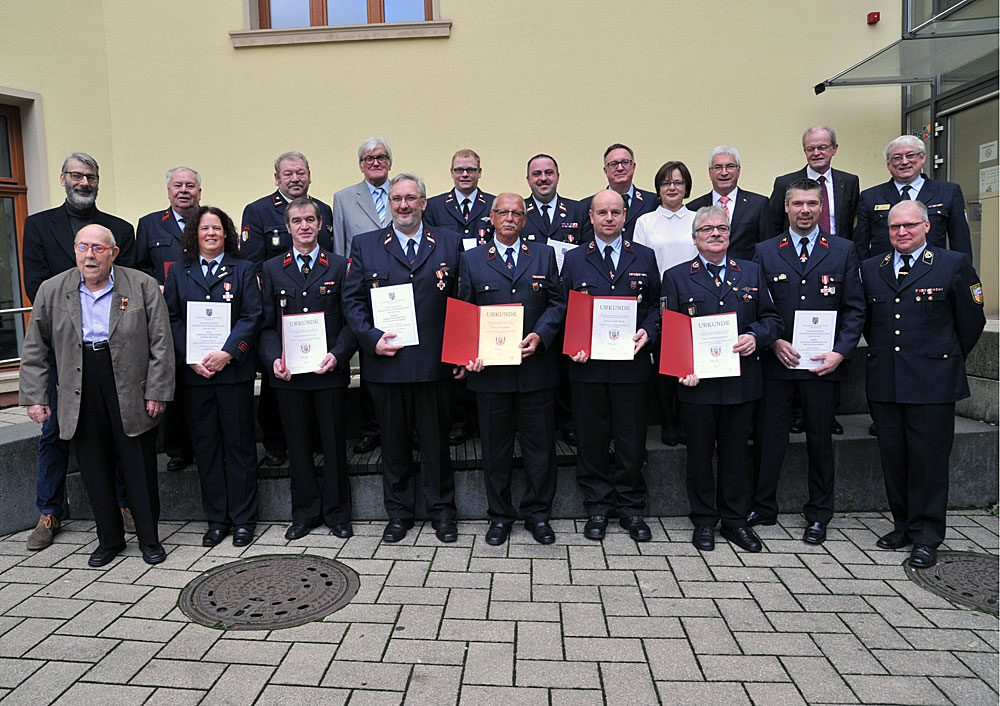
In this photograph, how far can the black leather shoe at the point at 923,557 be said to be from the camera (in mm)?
4074

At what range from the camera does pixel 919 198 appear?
4.80 m

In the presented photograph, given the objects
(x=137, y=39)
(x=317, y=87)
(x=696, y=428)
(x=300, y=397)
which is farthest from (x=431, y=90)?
(x=696, y=428)

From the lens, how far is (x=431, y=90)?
24.7 ft

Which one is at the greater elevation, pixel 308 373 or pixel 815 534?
pixel 308 373

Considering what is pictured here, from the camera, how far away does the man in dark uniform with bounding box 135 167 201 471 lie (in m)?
4.98

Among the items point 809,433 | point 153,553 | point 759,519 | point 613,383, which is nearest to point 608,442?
point 613,383

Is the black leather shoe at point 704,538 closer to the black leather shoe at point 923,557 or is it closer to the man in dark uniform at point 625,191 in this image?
the black leather shoe at point 923,557

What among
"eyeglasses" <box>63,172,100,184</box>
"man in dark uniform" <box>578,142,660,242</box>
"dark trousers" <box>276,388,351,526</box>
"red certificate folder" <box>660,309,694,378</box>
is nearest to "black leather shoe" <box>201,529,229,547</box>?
"dark trousers" <box>276,388,351,526</box>

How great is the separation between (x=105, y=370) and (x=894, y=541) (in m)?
4.95

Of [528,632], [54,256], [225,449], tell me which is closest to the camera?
[528,632]

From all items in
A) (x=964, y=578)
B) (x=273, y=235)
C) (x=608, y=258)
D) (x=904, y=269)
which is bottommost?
(x=964, y=578)

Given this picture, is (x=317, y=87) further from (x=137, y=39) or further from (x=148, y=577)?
(x=148, y=577)

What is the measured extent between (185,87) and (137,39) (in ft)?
2.41

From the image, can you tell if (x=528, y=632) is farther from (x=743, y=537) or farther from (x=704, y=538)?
(x=743, y=537)
